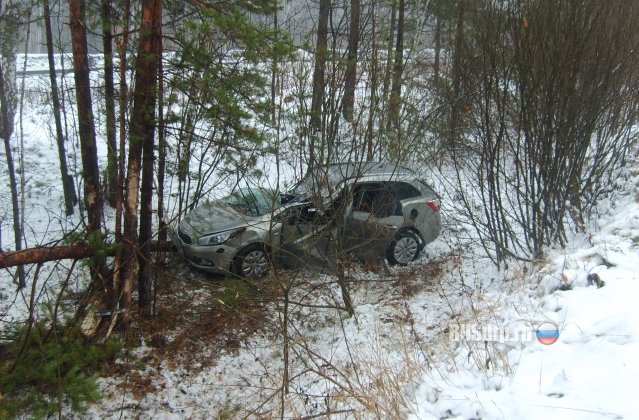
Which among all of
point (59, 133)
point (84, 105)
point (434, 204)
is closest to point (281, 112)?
point (84, 105)

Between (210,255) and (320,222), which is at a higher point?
(320,222)

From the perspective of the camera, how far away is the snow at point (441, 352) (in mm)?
3096

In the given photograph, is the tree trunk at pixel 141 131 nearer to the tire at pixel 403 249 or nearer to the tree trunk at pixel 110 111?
the tree trunk at pixel 110 111

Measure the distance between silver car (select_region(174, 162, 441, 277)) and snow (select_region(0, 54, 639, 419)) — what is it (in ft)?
1.97

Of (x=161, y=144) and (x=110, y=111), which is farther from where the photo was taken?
(x=161, y=144)

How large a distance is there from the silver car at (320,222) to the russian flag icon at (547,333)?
2.80 metres

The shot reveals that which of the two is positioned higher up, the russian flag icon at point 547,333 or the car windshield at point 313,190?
the car windshield at point 313,190

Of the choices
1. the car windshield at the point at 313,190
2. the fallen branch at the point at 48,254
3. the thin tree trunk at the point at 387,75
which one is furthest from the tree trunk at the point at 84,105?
the thin tree trunk at the point at 387,75

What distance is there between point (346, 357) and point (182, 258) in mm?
3385

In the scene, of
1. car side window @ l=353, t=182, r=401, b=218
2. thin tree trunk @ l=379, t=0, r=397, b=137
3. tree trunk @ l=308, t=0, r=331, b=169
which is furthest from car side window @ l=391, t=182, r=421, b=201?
tree trunk @ l=308, t=0, r=331, b=169

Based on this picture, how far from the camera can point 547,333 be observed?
3.80 m

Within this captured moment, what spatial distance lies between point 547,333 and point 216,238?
4973 mm

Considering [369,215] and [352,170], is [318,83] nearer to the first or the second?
[352,170]

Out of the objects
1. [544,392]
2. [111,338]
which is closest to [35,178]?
[111,338]
